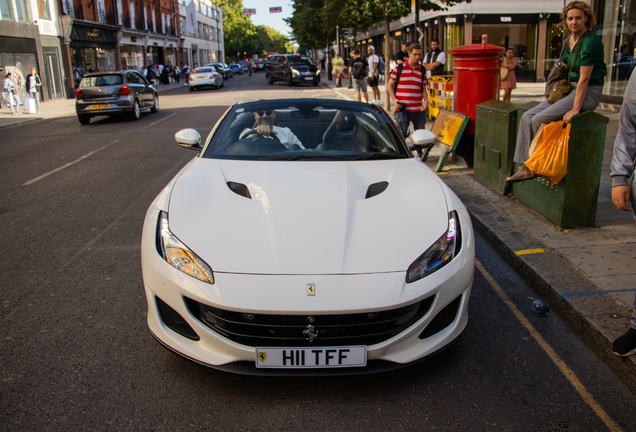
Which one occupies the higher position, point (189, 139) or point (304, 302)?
point (189, 139)

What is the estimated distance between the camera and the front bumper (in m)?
2.43

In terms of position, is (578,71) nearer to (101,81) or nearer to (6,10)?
(101,81)

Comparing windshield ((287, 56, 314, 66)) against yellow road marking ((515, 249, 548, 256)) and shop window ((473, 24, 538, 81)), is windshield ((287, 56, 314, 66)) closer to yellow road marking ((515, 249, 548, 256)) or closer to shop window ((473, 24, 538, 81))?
shop window ((473, 24, 538, 81))

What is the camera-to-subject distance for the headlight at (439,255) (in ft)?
8.54

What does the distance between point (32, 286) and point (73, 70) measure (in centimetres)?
3185

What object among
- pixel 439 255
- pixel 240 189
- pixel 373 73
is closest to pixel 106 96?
pixel 373 73

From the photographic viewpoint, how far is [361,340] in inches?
99.0

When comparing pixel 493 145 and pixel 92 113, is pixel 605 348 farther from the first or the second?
pixel 92 113

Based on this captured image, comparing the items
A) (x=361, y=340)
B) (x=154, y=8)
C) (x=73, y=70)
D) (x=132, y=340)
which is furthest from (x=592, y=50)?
(x=154, y=8)

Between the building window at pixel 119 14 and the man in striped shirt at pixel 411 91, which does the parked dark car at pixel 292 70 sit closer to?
the building window at pixel 119 14

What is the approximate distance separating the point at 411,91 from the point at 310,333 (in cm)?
635

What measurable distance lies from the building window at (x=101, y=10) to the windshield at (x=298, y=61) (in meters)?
14.4

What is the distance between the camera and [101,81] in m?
16.5

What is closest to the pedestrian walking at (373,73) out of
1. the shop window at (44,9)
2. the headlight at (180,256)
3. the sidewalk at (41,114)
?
the sidewalk at (41,114)
